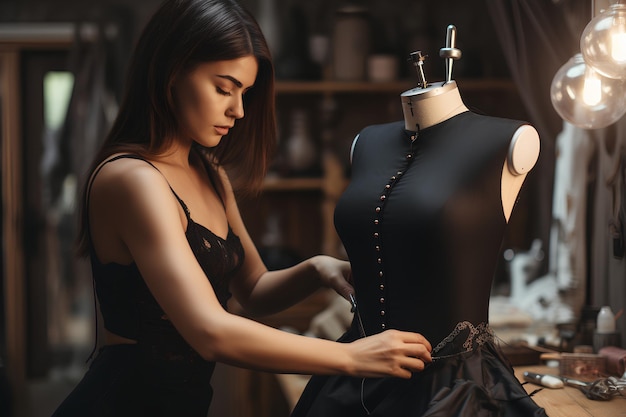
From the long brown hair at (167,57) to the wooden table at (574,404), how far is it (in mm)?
957

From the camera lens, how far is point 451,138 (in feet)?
4.99

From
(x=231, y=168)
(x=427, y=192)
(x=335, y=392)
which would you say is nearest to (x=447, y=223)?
(x=427, y=192)

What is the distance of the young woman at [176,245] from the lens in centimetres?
134

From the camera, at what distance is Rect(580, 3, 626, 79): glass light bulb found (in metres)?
1.83

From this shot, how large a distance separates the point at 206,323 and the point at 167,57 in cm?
53

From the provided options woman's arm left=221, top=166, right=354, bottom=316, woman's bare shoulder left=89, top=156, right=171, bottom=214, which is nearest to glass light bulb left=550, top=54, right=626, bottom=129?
woman's arm left=221, top=166, right=354, bottom=316

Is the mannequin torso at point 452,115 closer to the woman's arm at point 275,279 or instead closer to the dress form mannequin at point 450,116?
the dress form mannequin at point 450,116

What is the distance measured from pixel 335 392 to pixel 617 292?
1.16 metres

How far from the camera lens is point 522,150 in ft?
4.74

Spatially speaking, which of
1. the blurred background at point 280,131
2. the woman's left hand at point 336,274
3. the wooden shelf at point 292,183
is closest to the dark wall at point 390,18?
the blurred background at point 280,131

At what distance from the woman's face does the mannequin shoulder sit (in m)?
0.53

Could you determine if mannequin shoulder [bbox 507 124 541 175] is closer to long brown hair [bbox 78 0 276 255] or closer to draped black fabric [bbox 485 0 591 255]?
long brown hair [bbox 78 0 276 255]

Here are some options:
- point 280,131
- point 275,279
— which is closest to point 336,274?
point 275,279

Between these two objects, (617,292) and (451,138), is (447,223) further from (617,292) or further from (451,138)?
(617,292)
